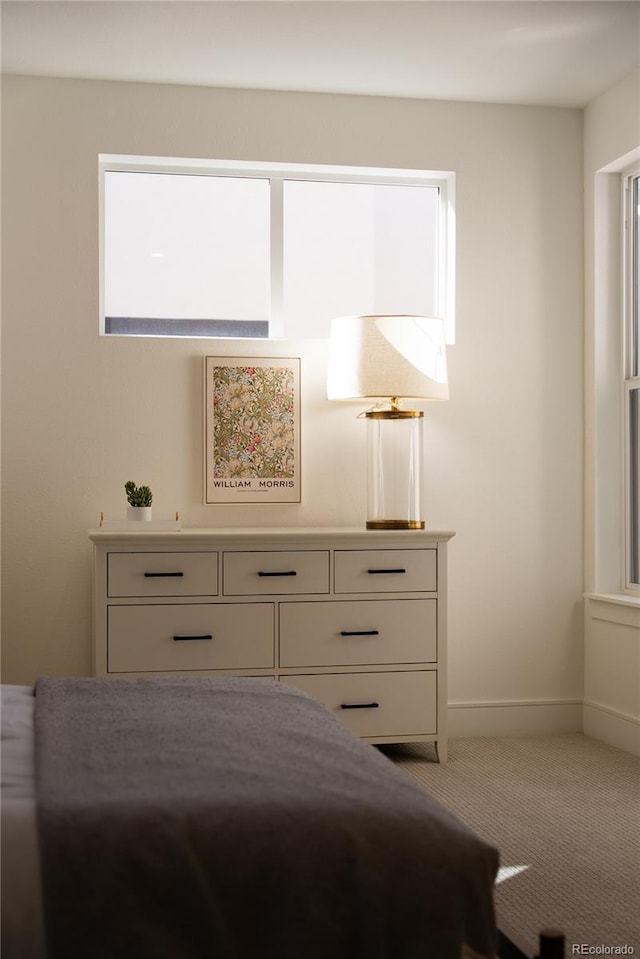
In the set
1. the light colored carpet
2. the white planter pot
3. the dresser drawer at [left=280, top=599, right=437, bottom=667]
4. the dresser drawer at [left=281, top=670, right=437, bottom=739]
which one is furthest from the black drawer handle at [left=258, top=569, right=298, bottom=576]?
the light colored carpet

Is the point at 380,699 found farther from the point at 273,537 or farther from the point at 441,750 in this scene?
the point at 273,537

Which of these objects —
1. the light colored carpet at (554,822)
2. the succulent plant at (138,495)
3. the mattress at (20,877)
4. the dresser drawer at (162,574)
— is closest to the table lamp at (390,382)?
the dresser drawer at (162,574)

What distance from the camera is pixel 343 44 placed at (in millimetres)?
3754

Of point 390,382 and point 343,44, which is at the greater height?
point 343,44

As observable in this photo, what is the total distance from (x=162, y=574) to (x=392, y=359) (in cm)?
→ 119

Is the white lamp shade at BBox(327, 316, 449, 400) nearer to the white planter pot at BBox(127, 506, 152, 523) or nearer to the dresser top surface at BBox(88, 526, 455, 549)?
the dresser top surface at BBox(88, 526, 455, 549)

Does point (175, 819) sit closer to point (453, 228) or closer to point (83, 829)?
point (83, 829)

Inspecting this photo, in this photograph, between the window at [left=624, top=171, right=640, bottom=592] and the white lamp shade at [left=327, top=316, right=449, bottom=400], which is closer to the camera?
the white lamp shade at [left=327, top=316, right=449, bottom=400]

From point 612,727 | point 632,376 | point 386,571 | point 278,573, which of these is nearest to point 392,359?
point 386,571

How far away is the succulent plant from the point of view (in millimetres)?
3863

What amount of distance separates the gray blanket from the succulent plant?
2261 millimetres

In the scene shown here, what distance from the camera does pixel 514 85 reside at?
165 inches

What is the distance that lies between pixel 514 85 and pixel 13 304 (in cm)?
223

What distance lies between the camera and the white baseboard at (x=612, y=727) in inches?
159
